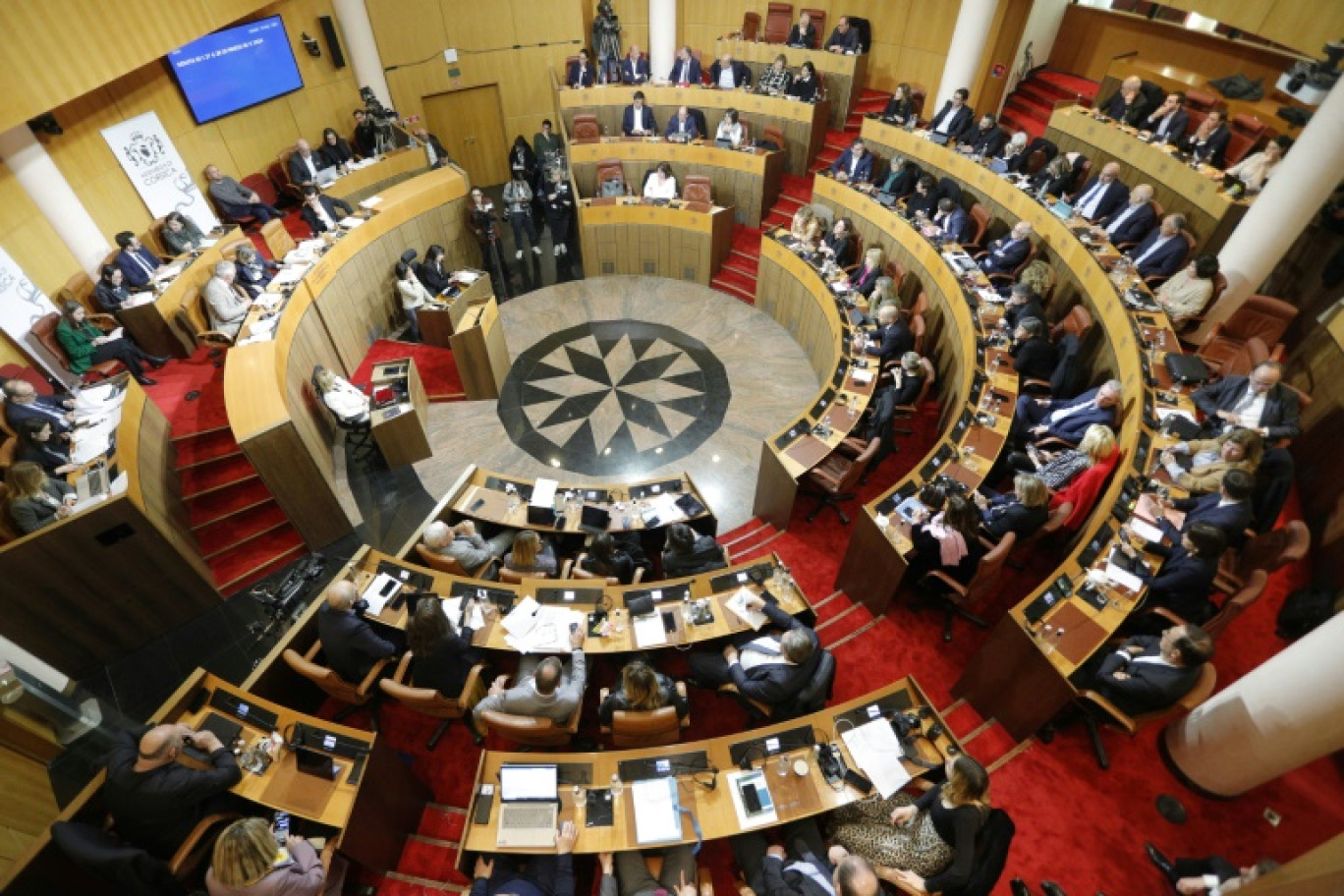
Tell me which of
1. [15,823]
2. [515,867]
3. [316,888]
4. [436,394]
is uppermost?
[316,888]

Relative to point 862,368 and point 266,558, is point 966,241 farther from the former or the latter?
point 266,558

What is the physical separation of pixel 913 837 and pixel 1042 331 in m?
6.02

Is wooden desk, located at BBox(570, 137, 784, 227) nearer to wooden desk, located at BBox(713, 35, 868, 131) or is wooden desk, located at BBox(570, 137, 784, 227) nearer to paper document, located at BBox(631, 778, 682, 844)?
wooden desk, located at BBox(713, 35, 868, 131)

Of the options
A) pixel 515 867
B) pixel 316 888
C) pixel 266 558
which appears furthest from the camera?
pixel 266 558

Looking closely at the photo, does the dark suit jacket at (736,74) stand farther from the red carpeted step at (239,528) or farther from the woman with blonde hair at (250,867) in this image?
the woman with blonde hair at (250,867)

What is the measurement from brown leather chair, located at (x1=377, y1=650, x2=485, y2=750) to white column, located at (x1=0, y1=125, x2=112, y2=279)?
7.78 metres

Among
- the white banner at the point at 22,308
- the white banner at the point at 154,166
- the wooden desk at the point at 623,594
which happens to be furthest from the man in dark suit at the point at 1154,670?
the white banner at the point at 154,166

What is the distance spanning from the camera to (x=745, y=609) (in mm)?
5703

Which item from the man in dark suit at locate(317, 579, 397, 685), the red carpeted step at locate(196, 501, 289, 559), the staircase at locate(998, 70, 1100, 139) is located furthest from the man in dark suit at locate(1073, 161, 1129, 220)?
the red carpeted step at locate(196, 501, 289, 559)

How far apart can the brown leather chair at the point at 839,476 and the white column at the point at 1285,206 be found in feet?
15.0

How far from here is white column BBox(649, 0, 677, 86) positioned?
534 inches

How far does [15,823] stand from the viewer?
5.04 metres

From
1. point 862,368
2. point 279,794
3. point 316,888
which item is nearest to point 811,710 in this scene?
point 316,888

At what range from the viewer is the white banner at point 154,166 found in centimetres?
945
